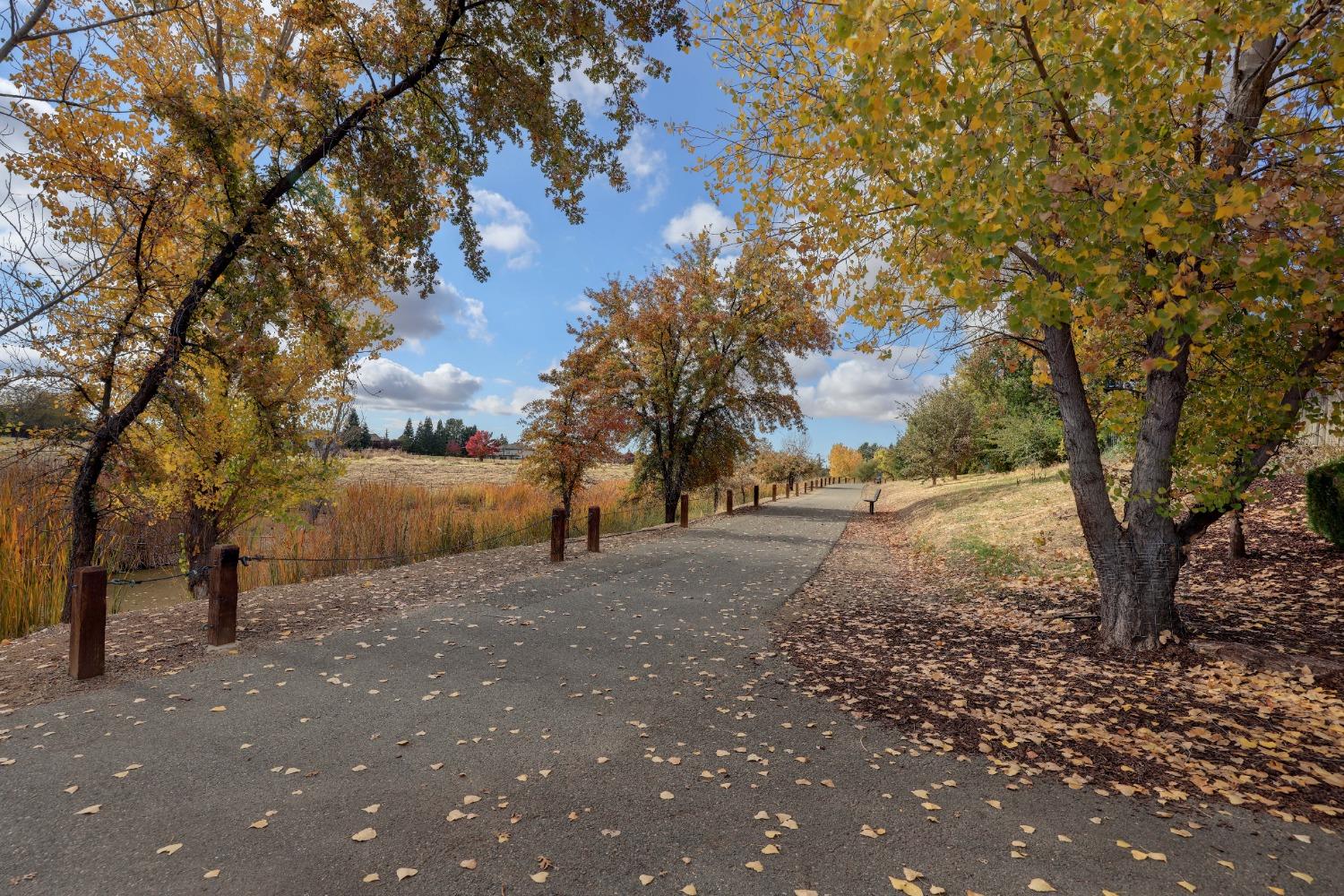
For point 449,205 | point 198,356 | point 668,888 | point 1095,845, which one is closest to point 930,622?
point 1095,845

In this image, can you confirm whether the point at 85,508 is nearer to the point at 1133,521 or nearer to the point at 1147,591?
the point at 1133,521

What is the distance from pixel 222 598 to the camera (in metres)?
5.33

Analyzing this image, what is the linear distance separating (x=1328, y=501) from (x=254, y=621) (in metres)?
12.8

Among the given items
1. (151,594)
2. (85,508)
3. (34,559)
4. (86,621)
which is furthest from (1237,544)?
(151,594)

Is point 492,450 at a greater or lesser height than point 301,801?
greater

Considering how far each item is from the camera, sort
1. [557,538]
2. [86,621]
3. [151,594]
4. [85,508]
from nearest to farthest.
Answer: [86,621]
[85,508]
[557,538]
[151,594]

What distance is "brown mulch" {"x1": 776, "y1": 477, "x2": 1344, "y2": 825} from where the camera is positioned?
3.56m

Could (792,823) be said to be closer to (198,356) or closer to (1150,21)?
(1150,21)

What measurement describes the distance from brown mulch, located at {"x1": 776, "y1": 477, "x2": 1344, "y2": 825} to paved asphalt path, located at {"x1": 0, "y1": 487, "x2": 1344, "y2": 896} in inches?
14.1

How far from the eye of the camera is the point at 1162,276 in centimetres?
385

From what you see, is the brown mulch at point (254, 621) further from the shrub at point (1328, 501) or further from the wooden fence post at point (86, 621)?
the shrub at point (1328, 501)

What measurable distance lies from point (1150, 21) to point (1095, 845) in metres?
4.71

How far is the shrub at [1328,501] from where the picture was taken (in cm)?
740

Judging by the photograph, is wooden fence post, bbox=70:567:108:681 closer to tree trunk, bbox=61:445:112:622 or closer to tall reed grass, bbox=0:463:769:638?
tall reed grass, bbox=0:463:769:638
